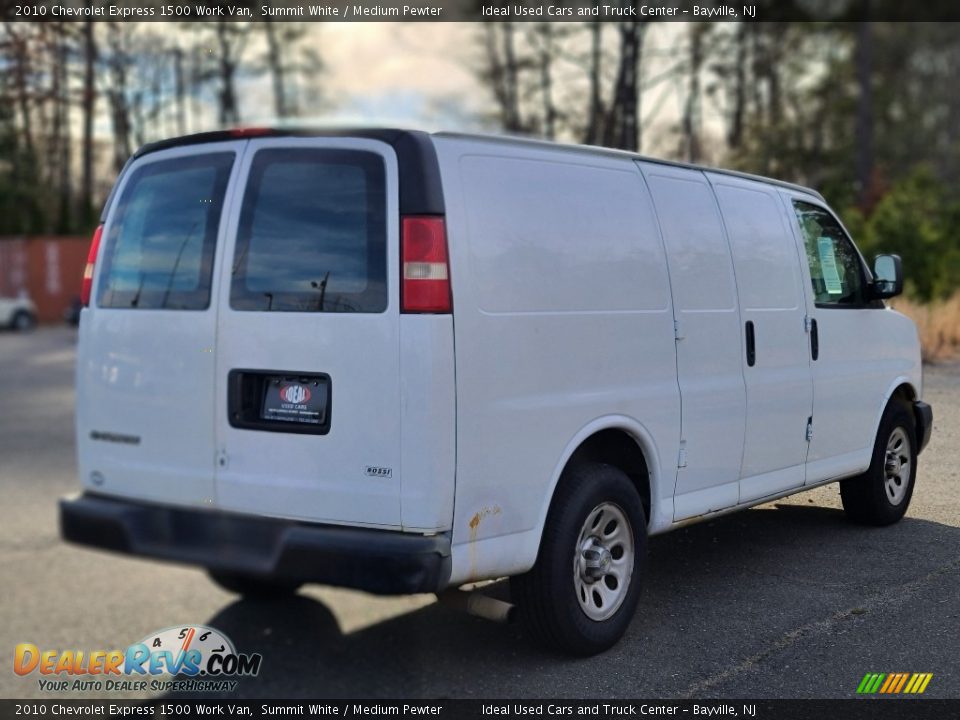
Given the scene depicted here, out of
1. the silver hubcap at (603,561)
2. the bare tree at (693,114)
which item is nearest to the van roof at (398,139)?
the silver hubcap at (603,561)

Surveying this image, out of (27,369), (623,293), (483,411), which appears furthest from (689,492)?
(27,369)

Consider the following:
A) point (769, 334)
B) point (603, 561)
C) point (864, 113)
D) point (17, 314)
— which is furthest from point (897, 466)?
point (17, 314)

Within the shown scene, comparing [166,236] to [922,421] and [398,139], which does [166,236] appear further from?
[922,421]

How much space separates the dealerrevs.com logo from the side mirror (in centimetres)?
447

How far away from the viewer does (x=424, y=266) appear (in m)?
4.15

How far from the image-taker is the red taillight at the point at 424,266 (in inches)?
163

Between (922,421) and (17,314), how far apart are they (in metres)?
32.8

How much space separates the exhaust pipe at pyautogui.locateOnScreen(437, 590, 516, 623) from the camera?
466 cm

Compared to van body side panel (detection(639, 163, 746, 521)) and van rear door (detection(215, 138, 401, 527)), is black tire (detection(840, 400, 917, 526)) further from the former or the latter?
van rear door (detection(215, 138, 401, 527))

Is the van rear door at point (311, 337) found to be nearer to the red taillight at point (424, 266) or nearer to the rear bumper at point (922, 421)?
the red taillight at point (424, 266)

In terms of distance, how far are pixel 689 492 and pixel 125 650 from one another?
8.85ft

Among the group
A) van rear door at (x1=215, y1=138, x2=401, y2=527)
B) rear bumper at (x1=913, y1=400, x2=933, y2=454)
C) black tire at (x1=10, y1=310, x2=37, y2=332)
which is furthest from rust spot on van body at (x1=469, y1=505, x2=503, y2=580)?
black tire at (x1=10, y1=310, x2=37, y2=332)

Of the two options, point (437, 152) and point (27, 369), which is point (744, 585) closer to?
point (437, 152)

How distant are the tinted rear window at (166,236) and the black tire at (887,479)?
180 inches
